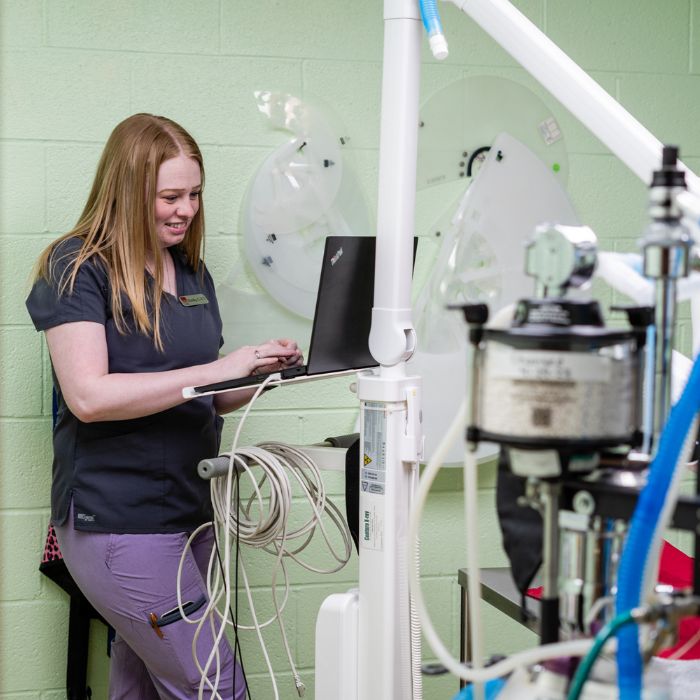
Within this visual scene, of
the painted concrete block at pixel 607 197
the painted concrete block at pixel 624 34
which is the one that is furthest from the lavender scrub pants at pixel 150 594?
the painted concrete block at pixel 624 34

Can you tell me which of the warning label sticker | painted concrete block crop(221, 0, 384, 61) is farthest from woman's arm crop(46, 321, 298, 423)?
painted concrete block crop(221, 0, 384, 61)

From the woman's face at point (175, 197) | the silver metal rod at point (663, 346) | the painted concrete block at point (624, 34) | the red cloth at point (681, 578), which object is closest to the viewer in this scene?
the silver metal rod at point (663, 346)

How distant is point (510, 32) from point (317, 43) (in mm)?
1113

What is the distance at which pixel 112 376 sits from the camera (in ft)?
6.31

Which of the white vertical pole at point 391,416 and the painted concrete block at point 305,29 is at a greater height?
the painted concrete block at point 305,29

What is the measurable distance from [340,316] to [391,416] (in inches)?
8.0

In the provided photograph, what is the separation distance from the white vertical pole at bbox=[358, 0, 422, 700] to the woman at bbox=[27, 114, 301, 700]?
1.05 ft

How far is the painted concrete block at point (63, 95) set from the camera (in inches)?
92.6

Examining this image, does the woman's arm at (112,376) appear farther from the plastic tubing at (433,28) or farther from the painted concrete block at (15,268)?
the plastic tubing at (433,28)

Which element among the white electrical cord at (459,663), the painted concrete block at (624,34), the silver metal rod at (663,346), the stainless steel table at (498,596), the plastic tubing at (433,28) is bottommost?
the stainless steel table at (498,596)

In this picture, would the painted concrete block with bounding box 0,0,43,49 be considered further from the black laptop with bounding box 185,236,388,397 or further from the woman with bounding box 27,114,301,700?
the black laptop with bounding box 185,236,388,397

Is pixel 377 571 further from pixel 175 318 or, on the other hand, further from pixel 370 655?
pixel 175 318

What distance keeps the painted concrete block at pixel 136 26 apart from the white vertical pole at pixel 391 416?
0.92m

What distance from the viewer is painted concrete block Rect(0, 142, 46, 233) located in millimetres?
2369
